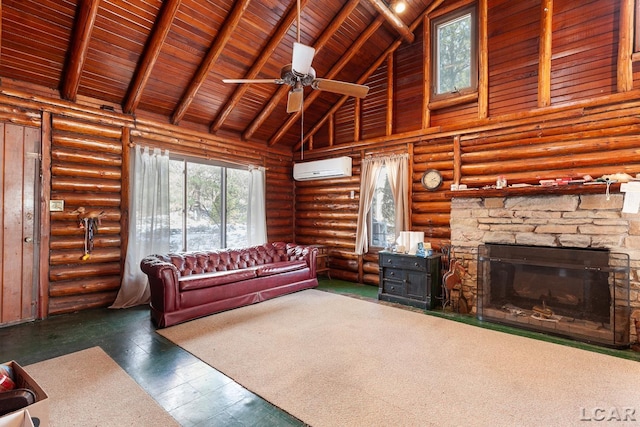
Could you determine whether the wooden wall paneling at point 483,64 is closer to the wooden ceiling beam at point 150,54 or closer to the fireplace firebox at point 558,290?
the fireplace firebox at point 558,290

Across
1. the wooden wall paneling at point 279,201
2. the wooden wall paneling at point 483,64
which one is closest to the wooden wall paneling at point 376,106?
the wooden wall paneling at point 483,64

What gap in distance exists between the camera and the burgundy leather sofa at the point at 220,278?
13.8 feet

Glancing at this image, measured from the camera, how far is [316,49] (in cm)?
537

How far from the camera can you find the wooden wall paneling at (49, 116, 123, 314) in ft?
15.0

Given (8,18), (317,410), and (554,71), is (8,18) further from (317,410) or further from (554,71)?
(554,71)

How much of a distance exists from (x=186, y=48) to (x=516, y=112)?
17.4 ft

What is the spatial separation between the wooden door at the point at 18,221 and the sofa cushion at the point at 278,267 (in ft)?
10.6

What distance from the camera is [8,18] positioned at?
3.69 m

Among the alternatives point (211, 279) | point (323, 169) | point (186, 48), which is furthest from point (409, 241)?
point (186, 48)

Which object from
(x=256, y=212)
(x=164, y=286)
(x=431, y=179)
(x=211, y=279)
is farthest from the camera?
(x=256, y=212)

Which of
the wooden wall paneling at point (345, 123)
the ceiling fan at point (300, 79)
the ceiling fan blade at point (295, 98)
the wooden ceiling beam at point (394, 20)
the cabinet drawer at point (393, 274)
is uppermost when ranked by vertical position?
the wooden ceiling beam at point (394, 20)

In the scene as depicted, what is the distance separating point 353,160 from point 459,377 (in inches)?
198

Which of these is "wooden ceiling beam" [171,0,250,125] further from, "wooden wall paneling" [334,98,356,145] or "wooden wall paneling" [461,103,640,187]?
"wooden wall paneling" [461,103,640,187]

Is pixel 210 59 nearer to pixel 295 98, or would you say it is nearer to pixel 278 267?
pixel 295 98
